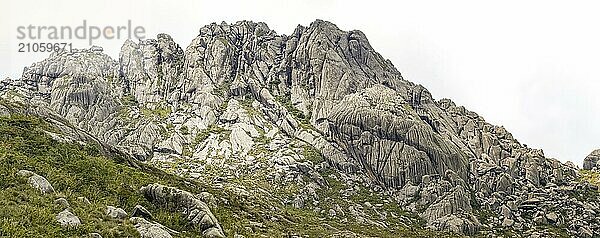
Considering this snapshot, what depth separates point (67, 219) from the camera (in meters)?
22.1

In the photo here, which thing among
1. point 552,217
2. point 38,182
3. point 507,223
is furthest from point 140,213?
point 552,217

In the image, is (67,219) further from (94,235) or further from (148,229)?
(148,229)

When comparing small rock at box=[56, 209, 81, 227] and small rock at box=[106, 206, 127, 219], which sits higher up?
small rock at box=[56, 209, 81, 227]

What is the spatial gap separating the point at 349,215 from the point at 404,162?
50.3m

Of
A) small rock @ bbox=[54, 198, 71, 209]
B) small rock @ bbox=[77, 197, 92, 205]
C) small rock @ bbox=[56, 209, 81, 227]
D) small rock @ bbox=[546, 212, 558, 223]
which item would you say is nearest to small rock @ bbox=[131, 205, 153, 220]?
small rock @ bbox=[77, 197, 92, 205]

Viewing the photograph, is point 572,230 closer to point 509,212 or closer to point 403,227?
point 509,212

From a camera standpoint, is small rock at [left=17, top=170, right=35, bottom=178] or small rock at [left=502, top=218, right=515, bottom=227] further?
small rock at [left=502, top=218, right=515, bottom=227]

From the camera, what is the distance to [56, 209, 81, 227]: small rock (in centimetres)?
2172

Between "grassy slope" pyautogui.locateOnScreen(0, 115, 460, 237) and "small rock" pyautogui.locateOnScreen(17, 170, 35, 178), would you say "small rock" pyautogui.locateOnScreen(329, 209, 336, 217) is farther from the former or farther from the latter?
"small rock" pyautogui.locateOnScreen(17, 170, 35, 178)

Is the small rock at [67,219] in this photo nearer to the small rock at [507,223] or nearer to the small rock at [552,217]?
the small rock at [507,223]

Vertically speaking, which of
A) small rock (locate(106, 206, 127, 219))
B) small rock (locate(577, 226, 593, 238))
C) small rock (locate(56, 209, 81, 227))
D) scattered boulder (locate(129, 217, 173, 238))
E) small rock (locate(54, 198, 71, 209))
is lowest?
small rock (locate(577, 226, 593, 238))

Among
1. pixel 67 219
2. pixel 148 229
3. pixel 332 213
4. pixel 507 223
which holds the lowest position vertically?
pixel 507 223

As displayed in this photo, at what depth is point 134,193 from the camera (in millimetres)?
32688

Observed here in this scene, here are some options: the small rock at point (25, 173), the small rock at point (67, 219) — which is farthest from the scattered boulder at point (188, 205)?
the small rock at point (67, 219)
